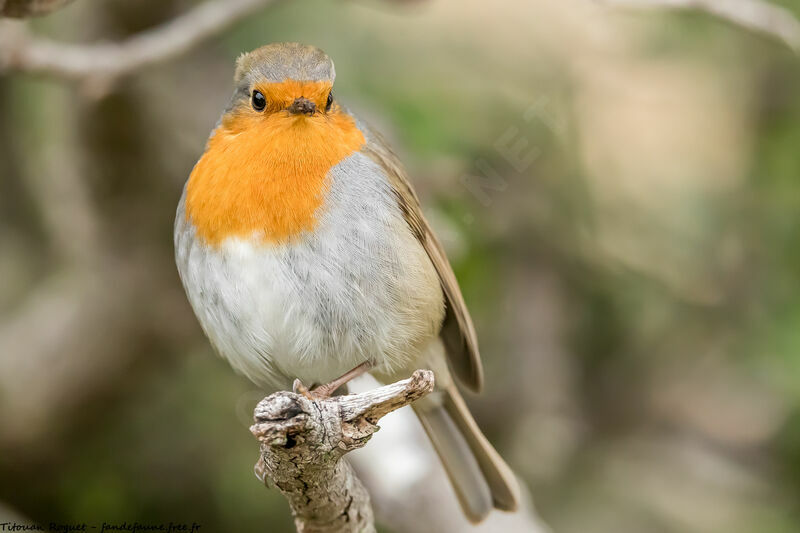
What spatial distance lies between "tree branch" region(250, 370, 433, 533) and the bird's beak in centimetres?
88

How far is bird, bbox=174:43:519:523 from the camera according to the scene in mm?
2795

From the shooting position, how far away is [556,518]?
190 inches

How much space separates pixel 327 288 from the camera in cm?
282

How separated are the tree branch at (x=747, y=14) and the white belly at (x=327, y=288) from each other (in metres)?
1.79

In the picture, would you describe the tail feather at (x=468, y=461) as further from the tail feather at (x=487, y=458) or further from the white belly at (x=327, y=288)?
the white belly at (x=327, y=288)

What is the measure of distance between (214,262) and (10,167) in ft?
9.12

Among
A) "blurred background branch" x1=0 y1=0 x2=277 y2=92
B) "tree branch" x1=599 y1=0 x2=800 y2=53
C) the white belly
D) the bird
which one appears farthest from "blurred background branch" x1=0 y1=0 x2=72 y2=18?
"tree branch" x1=599 y1=0 x2=800 y2=53

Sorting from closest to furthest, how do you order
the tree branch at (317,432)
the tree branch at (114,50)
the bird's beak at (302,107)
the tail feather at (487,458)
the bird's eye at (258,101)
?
the tree branch at (317,432) → the bird's beak at (302,107) → the bird's eye at (258,101) → the tail feather at (487,458) → the tree branch at (114,50)

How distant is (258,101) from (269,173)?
9.4 inches

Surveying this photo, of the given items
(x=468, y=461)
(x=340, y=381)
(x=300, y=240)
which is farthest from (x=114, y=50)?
(x=468, y=461)

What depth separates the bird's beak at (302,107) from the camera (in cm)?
276

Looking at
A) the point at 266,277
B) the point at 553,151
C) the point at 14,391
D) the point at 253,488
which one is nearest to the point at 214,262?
the point at 266,277

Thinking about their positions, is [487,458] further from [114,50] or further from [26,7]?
[114,50]

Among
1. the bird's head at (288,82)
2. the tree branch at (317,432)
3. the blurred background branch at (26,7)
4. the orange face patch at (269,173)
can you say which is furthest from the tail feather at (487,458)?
the blurred background branch at (26,7)
